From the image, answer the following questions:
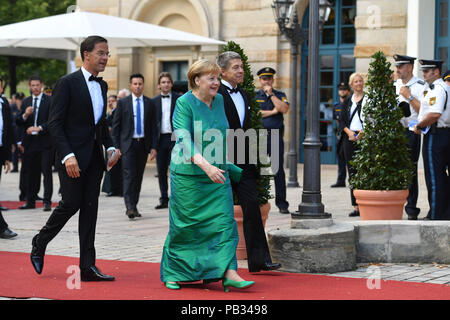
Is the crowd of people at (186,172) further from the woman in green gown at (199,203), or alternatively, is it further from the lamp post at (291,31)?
the lamp post at (291,31)

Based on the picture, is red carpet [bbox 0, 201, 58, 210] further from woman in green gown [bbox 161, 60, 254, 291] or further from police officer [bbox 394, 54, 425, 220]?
woman in green gown [bbox 161, 60, 254, 291]

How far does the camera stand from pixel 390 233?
7410 millimetres

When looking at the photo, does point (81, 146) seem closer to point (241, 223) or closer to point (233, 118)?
point (233, 118)

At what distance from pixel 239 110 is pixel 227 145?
2.13ft

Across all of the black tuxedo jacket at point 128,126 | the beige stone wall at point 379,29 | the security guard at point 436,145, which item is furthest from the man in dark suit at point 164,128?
the beige stone wall at point 379,29

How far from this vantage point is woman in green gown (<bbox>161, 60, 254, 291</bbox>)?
605 cm

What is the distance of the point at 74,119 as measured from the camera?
658 cm

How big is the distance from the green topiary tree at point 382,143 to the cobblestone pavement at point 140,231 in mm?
1200

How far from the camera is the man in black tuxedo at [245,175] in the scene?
676 cm

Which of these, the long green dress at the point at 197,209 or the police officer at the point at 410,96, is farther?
the police officer at the point at 410,96

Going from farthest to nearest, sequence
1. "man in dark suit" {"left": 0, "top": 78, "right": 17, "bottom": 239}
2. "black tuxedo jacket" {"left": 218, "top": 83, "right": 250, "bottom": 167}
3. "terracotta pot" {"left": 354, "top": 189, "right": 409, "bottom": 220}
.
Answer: "man in dark suit" {"left": 0, "top": 78, "right": 17, "bottom": 239}, "terracotta pot" {"left": 354, "top": 189, "right": 409, "bottom": 220}, "black tuxedo jacket" {"left": 218, "top": 83, "right": 250, "bottom": 167}

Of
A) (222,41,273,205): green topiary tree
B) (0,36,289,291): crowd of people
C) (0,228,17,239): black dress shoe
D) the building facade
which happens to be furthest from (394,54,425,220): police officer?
the building facade

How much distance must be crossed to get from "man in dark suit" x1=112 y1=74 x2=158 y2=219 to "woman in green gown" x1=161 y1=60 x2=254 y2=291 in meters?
5.13

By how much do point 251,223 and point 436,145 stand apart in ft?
11.6
